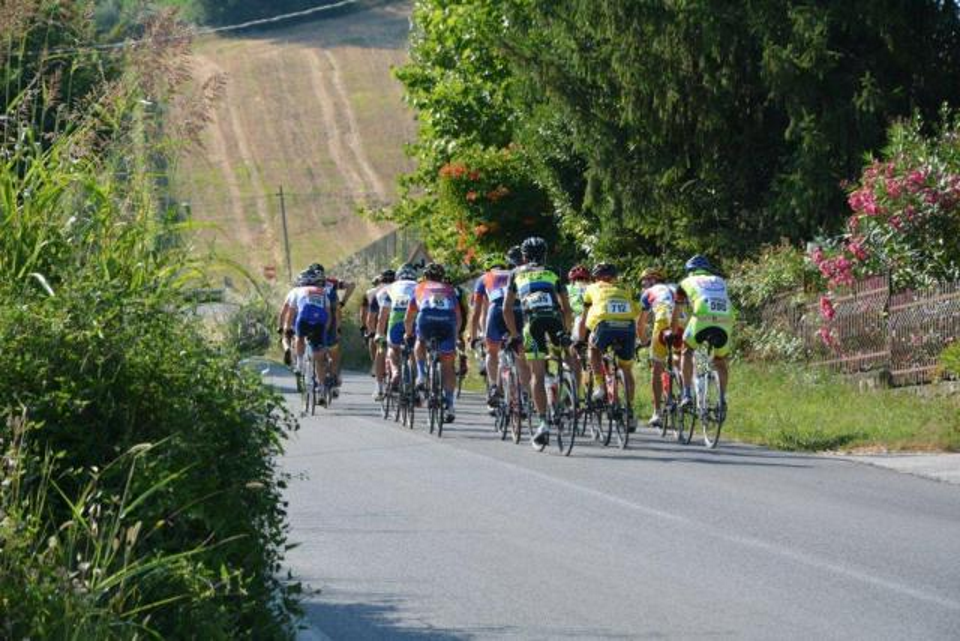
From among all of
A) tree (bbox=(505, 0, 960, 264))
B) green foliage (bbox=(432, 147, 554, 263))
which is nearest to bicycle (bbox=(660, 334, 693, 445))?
tree (bbox=(505, 0, 960, 264))

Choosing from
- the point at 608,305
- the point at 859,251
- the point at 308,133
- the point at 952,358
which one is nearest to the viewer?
the point at 608,305

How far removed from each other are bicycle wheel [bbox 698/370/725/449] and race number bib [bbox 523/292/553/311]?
5.79 ft

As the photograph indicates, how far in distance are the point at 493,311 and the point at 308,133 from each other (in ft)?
241

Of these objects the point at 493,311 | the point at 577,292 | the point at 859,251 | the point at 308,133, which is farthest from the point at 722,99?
the point at 308,133

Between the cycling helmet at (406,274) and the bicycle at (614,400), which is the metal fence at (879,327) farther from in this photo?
the cycling helmet at (406,274)

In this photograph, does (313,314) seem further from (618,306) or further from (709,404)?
(709,404)

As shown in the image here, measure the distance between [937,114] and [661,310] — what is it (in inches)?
421

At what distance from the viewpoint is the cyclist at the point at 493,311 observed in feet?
66.0

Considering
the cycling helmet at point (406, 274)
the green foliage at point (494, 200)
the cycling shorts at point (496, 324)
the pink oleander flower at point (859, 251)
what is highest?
the green foliage at point (494, 200)

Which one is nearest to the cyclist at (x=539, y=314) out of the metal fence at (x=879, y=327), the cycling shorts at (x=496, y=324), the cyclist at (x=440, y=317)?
the cycling shorts at (x=496, y=324)

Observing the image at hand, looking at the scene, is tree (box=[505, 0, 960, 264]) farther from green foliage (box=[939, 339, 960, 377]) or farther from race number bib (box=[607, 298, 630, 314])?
race number bib (box=[607, 298, 630, 314])

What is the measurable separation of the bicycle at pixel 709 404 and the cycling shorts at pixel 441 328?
3.15m

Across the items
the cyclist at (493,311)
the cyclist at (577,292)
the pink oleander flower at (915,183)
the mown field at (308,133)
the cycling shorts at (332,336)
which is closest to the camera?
the cyclist at (493,311)

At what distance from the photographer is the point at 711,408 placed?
1875 cm
